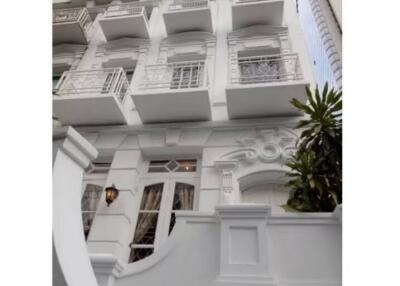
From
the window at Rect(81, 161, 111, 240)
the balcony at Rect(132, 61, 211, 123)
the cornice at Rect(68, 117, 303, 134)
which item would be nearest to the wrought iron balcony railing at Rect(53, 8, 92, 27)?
the balcony at Rect(132, 61, 211, 123)

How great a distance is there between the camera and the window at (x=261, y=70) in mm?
5664

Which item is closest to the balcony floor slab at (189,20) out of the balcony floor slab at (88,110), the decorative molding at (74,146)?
the balcony floor slab at (88,110)

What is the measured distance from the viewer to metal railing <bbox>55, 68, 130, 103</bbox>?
5941mm

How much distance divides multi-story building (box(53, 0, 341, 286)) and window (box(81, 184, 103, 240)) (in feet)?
0.06

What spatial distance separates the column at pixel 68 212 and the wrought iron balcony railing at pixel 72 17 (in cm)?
716

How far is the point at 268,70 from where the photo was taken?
19.1ft

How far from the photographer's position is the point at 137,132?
5.75 m

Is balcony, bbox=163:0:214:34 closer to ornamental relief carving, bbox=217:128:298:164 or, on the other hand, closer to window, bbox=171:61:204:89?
window, bbox=171:61:204:89

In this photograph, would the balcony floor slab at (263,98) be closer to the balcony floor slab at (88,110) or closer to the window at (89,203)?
the balcony floor slab at (88,110)
